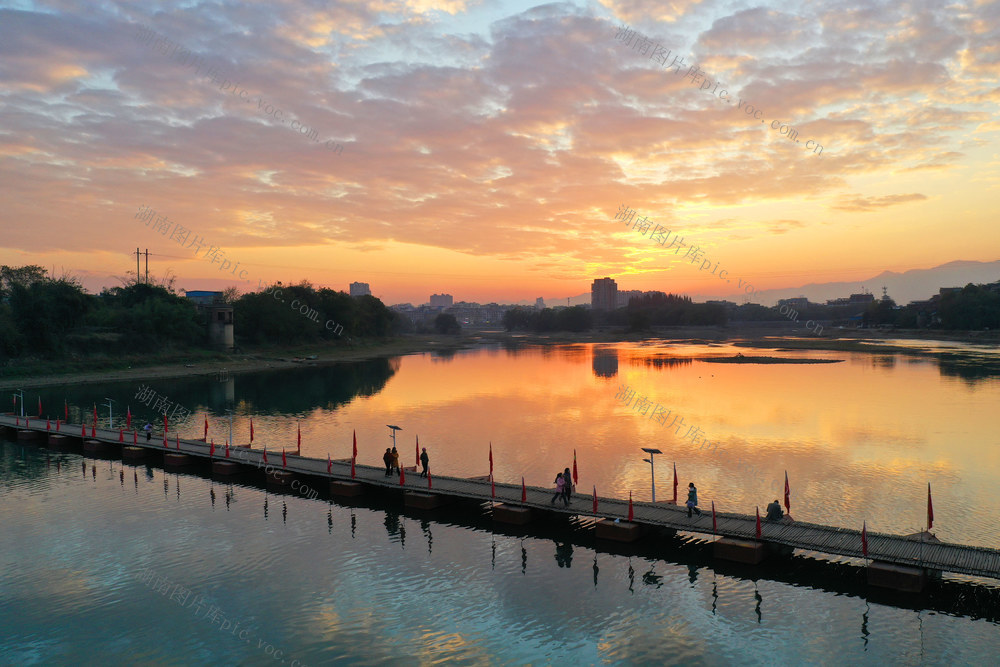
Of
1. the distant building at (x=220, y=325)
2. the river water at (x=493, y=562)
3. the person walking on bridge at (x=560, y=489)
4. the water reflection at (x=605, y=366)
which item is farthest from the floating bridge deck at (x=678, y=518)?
the distant building at (x=220, y=325)

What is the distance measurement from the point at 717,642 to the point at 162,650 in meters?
17.3

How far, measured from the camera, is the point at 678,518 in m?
27.8

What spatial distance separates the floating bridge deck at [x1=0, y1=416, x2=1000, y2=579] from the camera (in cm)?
2280

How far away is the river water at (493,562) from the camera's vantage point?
19.9 m

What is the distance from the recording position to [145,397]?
3145 inches

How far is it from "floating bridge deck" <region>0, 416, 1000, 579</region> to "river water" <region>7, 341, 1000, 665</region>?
1.22 meters

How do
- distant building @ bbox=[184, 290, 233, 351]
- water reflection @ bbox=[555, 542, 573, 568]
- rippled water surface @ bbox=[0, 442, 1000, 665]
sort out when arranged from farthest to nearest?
1. distant building @ bbox=[184, 290, 233, 351]
2. water reflection @ bbox=[555, 542, 573, 568]
3. rippled water surface @ bbox=[0, 442, 1000, 665]

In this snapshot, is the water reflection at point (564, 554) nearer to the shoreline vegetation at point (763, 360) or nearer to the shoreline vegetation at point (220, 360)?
the shoreline vegetation at point (220, 360)

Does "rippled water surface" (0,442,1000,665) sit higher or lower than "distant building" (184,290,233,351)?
lower

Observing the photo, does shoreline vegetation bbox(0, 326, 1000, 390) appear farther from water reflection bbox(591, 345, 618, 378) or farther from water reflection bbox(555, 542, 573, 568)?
water reflection bbox(555, 542, 573, 568)

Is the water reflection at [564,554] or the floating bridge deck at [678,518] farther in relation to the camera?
the water reflection at [564,554]

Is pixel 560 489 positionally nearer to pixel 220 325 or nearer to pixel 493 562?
pixel 493 562

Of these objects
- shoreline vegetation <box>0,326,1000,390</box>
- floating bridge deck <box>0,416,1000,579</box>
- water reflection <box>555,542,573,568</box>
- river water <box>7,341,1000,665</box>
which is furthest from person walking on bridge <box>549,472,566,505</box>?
shoreline vegetation <box>0,326,1000,390</box>

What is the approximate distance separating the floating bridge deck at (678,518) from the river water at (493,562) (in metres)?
1.22
